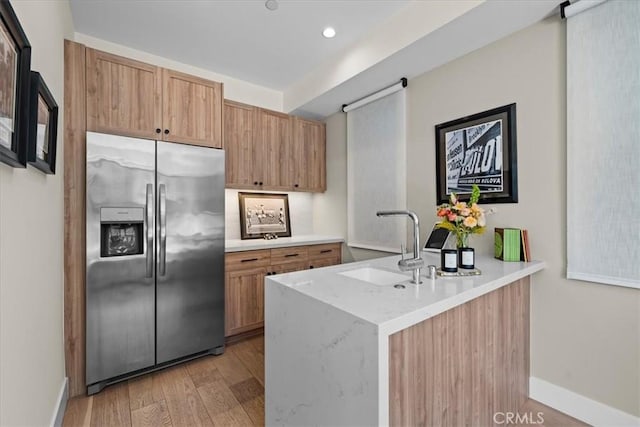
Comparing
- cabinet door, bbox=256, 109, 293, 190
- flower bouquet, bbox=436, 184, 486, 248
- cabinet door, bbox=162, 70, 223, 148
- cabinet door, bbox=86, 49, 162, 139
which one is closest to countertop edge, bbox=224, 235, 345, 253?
cabinet door, bbox=256, 109, 293, 190

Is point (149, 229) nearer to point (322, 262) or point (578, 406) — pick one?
point (322, 262)

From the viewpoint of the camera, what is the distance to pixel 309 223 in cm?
420

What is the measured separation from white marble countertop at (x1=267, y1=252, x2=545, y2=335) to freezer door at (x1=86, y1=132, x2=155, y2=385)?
131 cm

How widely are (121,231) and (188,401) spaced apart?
130 centimetres

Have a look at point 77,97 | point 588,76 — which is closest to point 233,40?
point 77,97

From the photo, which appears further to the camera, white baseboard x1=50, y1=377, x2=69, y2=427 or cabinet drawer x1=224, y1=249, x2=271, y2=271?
cabinet drawer x1=224, y1=249, x2=271, y2=271

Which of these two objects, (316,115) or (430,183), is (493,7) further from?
(316,115)

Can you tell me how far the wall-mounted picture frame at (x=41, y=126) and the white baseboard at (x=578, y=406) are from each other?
10.1 ft

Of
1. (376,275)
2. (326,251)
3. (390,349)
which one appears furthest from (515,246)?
(326,251)

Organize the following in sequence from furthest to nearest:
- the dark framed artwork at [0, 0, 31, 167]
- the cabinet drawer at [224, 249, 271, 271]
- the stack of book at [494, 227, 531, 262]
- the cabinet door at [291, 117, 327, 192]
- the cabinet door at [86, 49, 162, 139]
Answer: the cabinet door at [291, 117, 327, 192] → the cabinet drawer at [224, 249, 271, 271] → the cabinet door at [86, 49, 162, 139] → the stack of book at [494, 227, 531, 262] → the dark framed artwork at [0, 0, 31, 167]

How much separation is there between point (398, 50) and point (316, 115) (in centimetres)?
167

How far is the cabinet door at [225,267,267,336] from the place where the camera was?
9.29 ft

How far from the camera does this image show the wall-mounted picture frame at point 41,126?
1.10 m

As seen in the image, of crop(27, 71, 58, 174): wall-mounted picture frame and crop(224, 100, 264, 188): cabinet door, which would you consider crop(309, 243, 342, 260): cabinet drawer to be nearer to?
A: crop(224, 100, 264, 188): cabinet door
